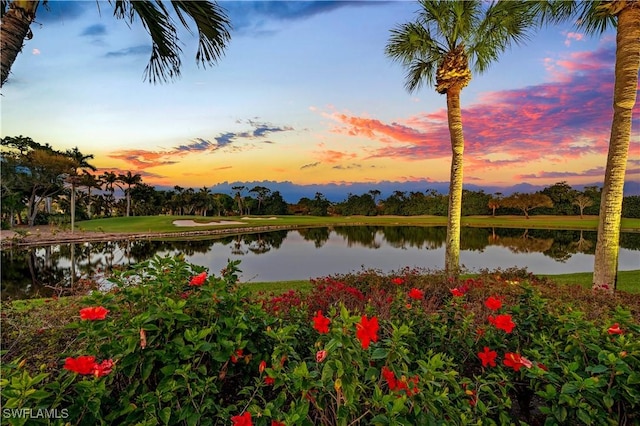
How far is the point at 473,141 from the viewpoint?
18359mm

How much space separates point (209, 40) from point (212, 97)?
15.6 ft

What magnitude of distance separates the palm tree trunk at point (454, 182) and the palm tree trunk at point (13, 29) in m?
8.82

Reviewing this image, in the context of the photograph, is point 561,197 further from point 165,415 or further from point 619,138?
point 165,415

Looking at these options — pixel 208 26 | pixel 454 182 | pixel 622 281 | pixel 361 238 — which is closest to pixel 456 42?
pixel 454 182

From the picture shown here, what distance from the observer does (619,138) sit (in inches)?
262

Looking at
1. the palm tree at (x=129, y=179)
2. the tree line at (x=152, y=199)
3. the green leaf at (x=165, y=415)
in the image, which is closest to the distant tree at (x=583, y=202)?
the tree line at (x=152, y=199)

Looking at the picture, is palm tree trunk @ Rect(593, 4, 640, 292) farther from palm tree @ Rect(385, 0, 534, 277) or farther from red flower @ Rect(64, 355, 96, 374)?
red flower @ Rect(64, 355, 96, 374)

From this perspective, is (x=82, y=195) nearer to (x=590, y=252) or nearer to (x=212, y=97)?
(x=212, y=97)

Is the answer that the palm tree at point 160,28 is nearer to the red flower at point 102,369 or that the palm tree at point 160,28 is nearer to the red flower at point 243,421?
the red flower at point 102,369

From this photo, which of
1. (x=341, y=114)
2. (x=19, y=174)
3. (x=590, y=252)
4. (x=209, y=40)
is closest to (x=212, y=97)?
(x=209, y=40)

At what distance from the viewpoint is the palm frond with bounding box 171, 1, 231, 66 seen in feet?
13.5

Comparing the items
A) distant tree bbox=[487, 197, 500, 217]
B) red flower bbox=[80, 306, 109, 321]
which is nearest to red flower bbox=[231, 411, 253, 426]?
red flower bbox=[80, 306, 109, 321]

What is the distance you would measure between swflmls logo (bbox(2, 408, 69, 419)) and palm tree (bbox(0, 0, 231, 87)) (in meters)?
3.43

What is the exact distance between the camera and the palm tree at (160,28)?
10.4 ft
